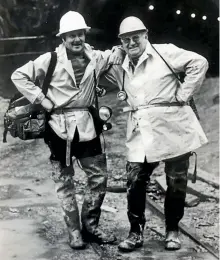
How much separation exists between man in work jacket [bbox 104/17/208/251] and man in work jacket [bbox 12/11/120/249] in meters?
0.09

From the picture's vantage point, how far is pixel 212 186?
265 centimetres

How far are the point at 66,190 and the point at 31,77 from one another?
436 mm

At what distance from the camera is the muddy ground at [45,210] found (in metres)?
2.03

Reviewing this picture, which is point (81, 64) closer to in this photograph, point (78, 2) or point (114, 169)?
point (78, 2)

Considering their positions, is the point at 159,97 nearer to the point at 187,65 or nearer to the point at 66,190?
the point at 187,65

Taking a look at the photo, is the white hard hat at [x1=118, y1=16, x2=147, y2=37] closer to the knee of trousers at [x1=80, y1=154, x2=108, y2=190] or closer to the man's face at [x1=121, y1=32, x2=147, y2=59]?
the man's face at [x1=121, y1=32, x2=147, y2=59]

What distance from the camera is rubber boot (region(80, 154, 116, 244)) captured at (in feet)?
6.84

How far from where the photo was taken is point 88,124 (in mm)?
2035

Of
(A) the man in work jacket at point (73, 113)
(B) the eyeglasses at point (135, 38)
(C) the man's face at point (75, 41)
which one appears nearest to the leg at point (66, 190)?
(A) the man in work jacket at point (73, 113)

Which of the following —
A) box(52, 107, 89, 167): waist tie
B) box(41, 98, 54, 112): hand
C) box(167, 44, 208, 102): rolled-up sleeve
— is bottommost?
box(52, 107, 89, 167): waist tie

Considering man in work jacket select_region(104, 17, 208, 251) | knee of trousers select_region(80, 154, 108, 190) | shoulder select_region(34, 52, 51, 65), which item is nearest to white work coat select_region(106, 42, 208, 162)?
man in work jacket select_region(104, 17, 208, 251)

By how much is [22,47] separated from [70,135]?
366 mm

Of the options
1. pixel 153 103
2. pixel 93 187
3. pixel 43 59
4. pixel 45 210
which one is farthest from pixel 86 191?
pixel 43 59

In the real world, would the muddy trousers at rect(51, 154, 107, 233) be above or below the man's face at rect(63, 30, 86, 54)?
below
